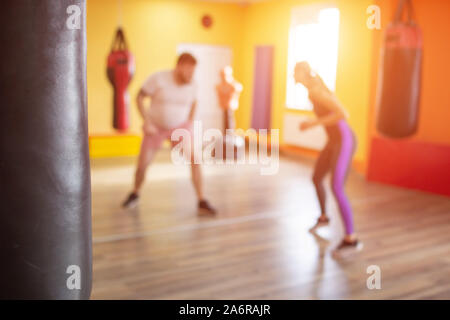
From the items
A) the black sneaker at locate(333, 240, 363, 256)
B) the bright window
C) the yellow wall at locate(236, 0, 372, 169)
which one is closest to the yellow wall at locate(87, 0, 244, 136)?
the yellow wall at locate(236, 0, 372, 169)

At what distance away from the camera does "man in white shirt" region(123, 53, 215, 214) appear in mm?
3947

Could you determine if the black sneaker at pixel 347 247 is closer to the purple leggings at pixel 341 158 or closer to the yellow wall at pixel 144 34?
the purple leggings at pixel 341 158

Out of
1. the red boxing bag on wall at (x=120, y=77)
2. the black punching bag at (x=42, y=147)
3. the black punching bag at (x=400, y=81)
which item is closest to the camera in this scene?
the black punching bag at (x=42, y=147)

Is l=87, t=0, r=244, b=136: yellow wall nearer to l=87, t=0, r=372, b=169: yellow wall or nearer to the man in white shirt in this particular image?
l=87, t=0, r=372, b=169: yellow wall

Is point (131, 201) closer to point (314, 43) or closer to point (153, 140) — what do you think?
point (153, 140)

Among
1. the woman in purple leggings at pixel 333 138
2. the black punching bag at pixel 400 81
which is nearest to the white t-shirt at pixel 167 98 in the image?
the woman in purple leggings at pixel 333 138

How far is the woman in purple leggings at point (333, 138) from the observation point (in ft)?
9.49

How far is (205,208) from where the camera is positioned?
4.25 meters

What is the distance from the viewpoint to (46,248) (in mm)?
1131

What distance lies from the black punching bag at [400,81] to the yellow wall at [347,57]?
66.7 inches

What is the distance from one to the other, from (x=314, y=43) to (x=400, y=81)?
3041mm
